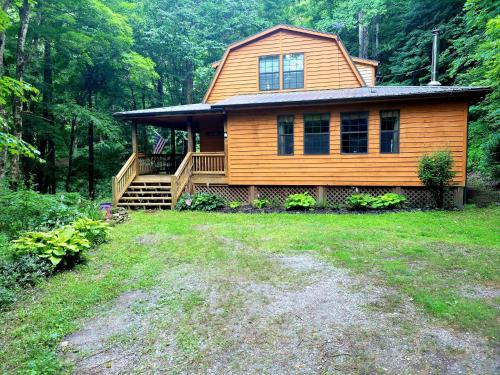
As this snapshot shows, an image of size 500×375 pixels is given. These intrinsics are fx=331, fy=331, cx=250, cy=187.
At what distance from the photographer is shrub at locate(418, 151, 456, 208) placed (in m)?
9.66

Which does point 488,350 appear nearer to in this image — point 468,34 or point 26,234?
point 26,234

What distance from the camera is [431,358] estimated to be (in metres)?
2.91

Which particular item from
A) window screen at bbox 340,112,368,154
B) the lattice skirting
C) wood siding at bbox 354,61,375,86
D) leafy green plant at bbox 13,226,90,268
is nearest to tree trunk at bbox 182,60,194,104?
the lattice skirting

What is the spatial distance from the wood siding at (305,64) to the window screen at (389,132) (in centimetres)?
273

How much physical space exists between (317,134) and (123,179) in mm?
7475

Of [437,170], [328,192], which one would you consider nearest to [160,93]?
[328,192]

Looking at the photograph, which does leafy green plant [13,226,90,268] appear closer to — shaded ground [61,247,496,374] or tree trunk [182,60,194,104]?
shaded ground [61,247,496,374]

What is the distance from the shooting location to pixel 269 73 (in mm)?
13914

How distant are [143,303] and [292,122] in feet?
29.7

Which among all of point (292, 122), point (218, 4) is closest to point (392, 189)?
point (292, 122)

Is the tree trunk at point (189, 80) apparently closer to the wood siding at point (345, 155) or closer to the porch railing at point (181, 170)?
the porch railing at point (181, 170)

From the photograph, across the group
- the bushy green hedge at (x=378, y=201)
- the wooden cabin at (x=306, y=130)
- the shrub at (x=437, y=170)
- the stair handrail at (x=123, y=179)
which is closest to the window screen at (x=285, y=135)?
the wooden cabin at (x=306, y=130)

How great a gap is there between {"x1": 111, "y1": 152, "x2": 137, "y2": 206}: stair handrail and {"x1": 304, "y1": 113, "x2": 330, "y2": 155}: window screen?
269 inches

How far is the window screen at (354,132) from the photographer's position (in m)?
11.1
